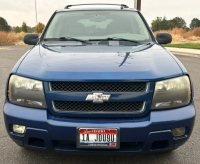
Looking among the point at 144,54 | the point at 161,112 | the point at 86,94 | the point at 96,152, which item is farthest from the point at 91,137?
the point at 144,54

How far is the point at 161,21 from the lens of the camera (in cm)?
7481

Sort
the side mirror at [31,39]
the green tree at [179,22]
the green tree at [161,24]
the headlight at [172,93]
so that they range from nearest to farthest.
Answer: the headlight at [172,93] → the side mirror at [31,39] → the green tree at [161,24] → the green tree at [179,22]

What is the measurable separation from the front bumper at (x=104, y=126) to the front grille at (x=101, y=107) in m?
0.07

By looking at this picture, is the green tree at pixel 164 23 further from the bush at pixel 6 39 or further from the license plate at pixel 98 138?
the license plate at pixel 98 138

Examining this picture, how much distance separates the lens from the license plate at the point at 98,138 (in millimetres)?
1809

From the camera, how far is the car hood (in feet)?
6.23

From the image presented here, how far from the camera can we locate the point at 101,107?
189 cm

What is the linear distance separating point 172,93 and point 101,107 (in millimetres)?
632

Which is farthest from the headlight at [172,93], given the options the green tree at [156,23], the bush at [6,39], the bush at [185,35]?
the green tree at [156,23]

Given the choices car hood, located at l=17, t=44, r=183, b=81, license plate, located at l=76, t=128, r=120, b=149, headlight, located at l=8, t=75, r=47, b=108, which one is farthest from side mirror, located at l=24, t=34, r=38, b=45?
license plate, located at l=76, t=128, r=120, b=149

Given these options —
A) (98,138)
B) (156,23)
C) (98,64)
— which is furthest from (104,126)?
(156,23)

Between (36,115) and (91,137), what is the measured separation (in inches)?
19.4

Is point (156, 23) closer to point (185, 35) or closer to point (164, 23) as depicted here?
point (164, 23)

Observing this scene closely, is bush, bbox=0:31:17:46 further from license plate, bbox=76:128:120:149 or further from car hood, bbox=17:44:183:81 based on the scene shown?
license plate, bbox=76:128:120:149
